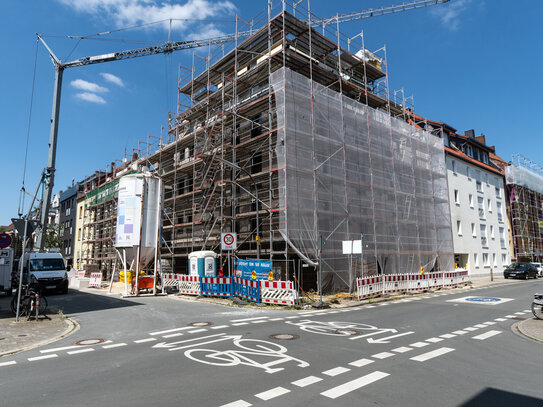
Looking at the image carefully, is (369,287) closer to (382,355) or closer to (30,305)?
(382,355)

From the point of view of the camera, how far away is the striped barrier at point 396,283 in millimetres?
18703

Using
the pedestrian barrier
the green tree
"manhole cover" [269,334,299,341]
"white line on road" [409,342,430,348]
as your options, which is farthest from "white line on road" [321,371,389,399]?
the green tree

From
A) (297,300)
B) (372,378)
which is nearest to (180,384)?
(372,378)

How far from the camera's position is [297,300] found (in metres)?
14.5

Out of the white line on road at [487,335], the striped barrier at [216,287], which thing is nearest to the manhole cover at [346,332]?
the white line on road at [487,335]

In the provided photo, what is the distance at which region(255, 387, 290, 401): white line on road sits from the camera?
15.0 feet

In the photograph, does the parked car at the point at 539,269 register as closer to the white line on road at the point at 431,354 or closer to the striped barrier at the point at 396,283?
the striped barrier at the point at 396,283

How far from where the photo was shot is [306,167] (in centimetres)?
1884

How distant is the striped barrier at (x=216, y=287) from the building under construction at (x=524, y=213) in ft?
128

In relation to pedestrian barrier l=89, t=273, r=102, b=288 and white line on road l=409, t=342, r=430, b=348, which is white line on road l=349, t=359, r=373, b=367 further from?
pedestrian barrier l=89, t=273, r=102, b=288

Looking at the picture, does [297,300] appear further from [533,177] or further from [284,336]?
[533,177]

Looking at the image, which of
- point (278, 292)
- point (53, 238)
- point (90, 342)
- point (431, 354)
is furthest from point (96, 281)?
point (53, 238)

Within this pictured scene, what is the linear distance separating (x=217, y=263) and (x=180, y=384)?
1812 centimetres

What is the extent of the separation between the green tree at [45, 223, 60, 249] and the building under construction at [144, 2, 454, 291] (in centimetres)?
Result: 2860
